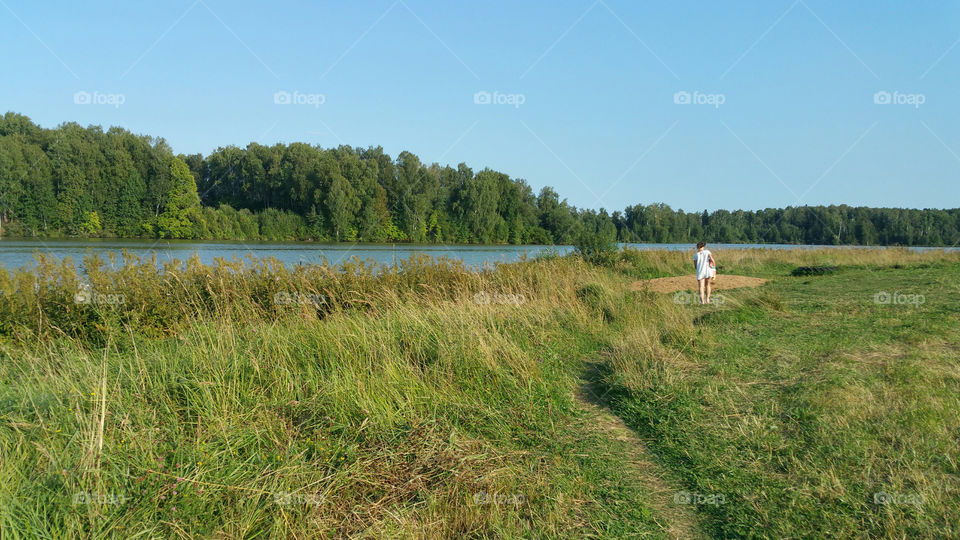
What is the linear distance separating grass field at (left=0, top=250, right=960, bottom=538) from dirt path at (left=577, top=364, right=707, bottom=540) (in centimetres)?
2

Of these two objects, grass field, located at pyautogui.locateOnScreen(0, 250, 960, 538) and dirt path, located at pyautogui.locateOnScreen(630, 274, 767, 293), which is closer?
grass field, located at pyautogui.locateOnScreen(0, 250, 960, 538)

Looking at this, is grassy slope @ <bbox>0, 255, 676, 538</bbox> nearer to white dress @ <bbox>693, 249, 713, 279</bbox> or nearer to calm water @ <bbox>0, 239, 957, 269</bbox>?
calm water @ <bbox>0, 239, 957, 269</bbox>

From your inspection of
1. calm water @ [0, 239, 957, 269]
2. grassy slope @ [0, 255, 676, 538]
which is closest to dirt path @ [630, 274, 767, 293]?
calm water @ [0, 239, 957, 269]

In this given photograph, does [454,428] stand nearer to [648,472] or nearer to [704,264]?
[648,472]

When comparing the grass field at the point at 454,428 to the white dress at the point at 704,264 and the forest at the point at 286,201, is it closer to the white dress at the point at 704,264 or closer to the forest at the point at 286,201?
the white dress at the point at 704,264

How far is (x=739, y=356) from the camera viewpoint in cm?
652

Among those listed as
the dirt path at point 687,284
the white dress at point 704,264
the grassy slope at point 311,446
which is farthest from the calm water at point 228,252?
the grassy slope at point 311,446

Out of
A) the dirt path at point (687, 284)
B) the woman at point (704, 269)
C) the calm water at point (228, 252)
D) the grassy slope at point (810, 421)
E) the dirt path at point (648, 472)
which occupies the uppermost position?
the calm water at point (228, 252)

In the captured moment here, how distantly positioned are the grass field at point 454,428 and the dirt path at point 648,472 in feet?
0.07

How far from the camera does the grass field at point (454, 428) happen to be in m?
2.96

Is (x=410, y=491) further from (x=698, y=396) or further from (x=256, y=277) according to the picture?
(x=256, y=277)

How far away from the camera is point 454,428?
4027 millimetres

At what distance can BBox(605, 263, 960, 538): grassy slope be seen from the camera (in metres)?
3.18

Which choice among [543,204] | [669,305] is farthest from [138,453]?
[543,204]
